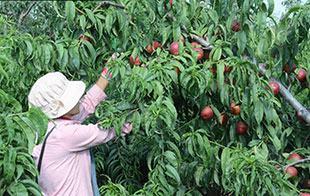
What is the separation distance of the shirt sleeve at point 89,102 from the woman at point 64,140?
0.56 ft

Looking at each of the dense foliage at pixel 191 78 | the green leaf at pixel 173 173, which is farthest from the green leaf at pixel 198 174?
the green leaf at pixel 173 173

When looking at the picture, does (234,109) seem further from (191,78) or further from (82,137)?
(82,137)

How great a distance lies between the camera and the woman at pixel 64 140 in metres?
1.74

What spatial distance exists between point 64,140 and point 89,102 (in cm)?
35

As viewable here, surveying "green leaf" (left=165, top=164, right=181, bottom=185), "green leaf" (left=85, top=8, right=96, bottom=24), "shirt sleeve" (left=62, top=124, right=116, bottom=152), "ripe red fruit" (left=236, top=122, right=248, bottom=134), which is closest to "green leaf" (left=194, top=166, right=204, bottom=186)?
Answer: "green leaf" (left=165, top=164, right=181, bottom=185)

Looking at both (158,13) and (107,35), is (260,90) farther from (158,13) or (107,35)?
(107,35)

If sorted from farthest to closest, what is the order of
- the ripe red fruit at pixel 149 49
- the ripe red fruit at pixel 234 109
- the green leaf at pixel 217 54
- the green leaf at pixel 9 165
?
the ripe red fruit at pixel 149 49 < the ripe red fruit at pixel 234 109 < the green leaf at pixel 217 54 < the green leaf at pixel 9 165

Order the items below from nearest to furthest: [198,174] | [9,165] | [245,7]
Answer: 1. [9,165]
2. [245,7]
3. [198,174]

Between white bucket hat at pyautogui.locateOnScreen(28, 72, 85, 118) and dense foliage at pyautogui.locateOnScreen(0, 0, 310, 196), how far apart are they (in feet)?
0.47

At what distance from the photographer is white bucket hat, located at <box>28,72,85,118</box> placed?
5.81 ft

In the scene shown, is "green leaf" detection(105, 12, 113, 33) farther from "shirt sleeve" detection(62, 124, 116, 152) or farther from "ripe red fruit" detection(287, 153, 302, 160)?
"ripe red fruit" detection(287, 153, 302, 160)

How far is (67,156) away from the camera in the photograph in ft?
5.81

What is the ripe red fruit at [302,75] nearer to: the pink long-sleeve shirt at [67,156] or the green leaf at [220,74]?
the green leaf at [220,74]

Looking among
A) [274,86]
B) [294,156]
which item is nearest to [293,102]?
[274,86]
